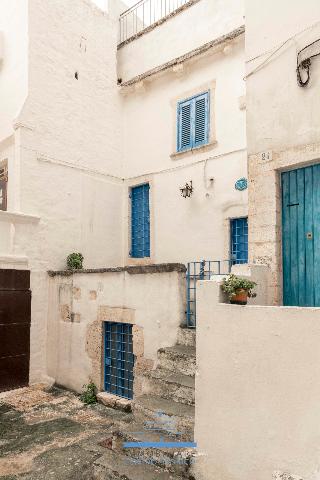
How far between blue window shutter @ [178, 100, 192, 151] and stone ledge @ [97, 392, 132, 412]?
6184 mm

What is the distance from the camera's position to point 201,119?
375 inches

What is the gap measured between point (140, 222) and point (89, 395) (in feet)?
16.5

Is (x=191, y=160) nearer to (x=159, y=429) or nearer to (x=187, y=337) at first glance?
(x=187, y=337)

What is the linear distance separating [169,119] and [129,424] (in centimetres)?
781

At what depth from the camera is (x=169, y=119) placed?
1029cm

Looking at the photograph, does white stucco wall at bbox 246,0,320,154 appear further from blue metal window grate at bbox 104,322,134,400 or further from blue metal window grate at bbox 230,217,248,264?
blue metal window grate at bbox 104,322,134,400

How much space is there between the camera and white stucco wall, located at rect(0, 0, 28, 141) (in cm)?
940

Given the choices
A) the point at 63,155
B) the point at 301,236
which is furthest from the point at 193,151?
the point at 301,236

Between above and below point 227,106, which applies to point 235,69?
above

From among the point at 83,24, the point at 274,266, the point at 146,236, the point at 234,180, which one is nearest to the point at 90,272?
the point at 146,236

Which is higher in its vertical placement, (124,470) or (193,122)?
(193,122)

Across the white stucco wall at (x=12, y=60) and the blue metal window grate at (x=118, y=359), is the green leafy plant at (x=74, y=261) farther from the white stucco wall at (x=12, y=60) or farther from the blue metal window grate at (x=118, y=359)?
the white stucco wall at (x=12, y=60)

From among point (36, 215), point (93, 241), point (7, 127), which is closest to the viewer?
point (36, 215)

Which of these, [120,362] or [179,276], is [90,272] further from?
[179,276]
